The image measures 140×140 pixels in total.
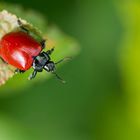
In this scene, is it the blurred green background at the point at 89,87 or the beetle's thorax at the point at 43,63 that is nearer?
the beetle's thorax at the point at 43,63

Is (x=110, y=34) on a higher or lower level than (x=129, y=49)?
higher

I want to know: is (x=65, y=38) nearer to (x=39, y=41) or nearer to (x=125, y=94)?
(x=39, y=41)

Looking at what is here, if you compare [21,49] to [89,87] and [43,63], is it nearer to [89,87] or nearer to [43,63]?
[43,63]

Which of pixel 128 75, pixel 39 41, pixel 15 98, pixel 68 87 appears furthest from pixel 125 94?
pixel 39 41

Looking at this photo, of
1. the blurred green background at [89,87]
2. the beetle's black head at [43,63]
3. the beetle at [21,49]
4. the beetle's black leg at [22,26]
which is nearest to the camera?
the beetle's black leg at [22,26]

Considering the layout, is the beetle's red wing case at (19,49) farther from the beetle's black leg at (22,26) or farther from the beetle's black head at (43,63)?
the beetle's black head at (43,63)

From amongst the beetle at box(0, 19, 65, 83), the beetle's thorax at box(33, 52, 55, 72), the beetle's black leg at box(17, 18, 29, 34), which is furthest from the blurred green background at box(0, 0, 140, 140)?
the beetle's black leg at box(17, 18, 29, 34)

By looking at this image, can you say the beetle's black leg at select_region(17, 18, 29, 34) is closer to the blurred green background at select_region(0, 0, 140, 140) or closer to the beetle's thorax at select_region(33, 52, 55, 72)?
the beetle's thorax at select_region(33, 52, 55, 72)

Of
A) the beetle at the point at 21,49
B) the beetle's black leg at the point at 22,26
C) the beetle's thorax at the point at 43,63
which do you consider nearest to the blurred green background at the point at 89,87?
the beetle's thorax at the point at 43,63
